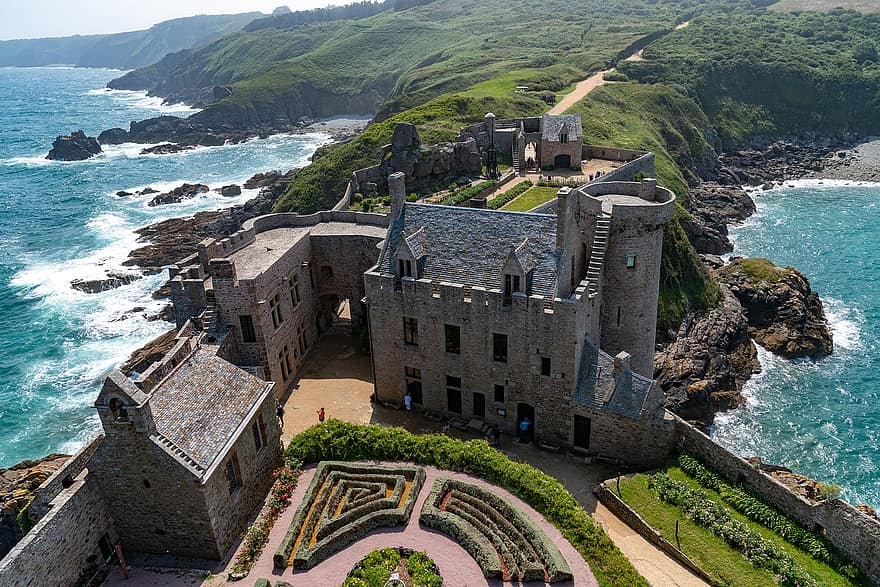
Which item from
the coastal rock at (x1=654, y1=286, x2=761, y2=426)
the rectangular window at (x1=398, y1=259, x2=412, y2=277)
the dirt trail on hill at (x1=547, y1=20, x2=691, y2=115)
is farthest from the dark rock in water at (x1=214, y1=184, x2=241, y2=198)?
the rectangular window at (x1=398, y1=259, x2=412, y2=277)

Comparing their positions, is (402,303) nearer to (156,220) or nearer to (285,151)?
(156,220)

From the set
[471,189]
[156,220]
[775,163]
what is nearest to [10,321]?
[156,220]

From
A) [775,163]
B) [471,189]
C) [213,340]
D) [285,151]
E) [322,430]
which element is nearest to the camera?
[322,430]

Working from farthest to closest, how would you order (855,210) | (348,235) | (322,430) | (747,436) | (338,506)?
(855,210)
(747,436)
(348,235)
(322,430)
(338,506)

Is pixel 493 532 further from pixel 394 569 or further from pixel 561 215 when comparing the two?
pixel 561 215

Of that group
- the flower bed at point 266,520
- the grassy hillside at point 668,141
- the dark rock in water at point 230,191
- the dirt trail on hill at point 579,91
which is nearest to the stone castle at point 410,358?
the flower bed at point 266,520

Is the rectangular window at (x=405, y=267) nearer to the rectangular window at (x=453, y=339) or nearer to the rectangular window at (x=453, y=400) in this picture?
the rectangular window at (x=453, y=339)
